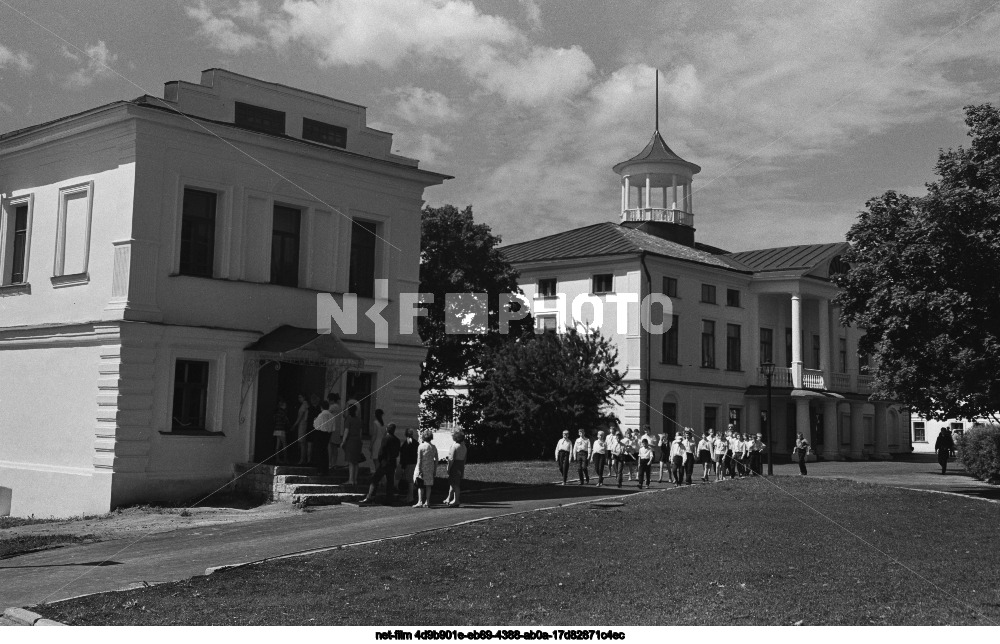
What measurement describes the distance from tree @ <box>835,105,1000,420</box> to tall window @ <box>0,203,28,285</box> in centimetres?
2094

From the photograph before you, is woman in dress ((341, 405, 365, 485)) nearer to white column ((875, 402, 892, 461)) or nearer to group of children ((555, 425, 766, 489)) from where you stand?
group of children ((555, 425, 766, 489))

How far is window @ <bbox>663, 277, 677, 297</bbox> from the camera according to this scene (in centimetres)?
4753

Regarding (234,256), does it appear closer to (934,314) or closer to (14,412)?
(14,412)

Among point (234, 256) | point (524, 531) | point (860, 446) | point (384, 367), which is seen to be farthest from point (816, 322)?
point (524, 531)

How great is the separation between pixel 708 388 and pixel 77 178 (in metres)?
32.6

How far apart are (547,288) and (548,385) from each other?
1032 cm

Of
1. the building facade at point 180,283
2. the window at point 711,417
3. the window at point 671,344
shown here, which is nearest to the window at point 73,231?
the building facade at point 180,283

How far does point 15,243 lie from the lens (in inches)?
1014

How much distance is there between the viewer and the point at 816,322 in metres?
55.5

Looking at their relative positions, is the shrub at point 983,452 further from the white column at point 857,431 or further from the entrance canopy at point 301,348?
the entrance canopy at point 301,348

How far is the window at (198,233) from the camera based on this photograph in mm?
23641

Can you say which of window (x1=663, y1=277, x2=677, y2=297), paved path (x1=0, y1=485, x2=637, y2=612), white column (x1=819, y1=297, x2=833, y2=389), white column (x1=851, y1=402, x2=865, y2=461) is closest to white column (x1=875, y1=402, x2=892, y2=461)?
white column (x1=851, y1=402, x2=865, y2=461)

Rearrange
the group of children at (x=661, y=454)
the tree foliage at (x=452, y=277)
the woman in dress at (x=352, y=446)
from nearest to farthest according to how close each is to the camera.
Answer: the woman in dress at (x=352, y=446) < the group of children at (x=661, y=454) < the tree foliage at (x=452, y=277)

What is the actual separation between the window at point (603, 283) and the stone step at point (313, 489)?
26.6 meters
